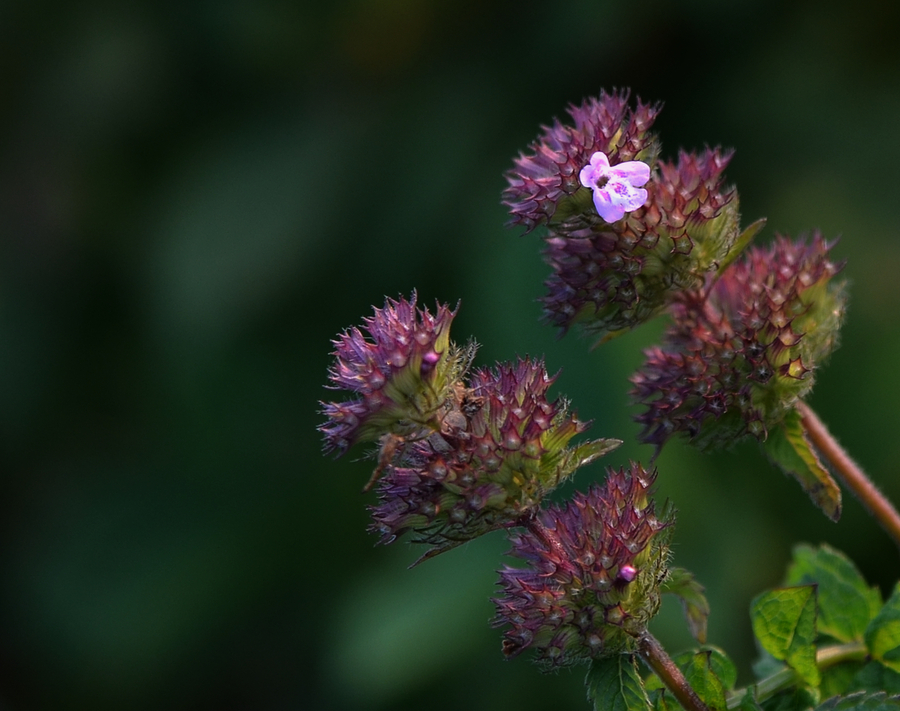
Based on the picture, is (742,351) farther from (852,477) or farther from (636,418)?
(852,477)

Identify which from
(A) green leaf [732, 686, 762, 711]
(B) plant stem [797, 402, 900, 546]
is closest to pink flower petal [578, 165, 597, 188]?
(B) plant stem [797, 402, 900, 546]

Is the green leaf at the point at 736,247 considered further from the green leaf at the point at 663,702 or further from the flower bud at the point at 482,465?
the green leaf at the point at 663,702

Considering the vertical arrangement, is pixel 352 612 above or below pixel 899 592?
above

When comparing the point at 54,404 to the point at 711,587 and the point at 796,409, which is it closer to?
the point at 711,587

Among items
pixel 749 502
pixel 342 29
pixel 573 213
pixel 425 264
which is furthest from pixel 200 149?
pixel 573 213

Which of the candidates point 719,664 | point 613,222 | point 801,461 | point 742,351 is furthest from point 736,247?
point 719,664

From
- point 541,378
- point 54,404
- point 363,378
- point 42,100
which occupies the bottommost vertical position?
point 541,378
